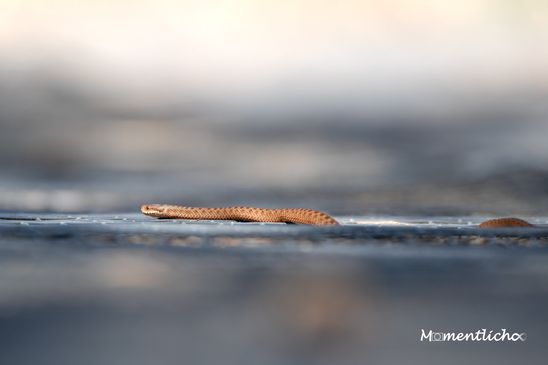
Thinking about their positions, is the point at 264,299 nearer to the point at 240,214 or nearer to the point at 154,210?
the point at 240,214

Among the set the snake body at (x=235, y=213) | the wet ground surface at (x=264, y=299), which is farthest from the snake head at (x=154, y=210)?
the wet ground surface at (x=264, y=299)

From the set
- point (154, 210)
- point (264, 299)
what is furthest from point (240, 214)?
point (264, 299)

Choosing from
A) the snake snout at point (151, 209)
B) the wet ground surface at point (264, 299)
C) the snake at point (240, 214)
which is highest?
the snake snout at point (151, 209)

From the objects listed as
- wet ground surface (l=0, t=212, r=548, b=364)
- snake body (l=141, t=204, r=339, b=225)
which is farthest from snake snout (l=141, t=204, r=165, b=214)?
wet ground surface (l=0, t=212, r=548, b=364)

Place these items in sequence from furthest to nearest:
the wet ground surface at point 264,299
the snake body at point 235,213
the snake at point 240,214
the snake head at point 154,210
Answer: the snake head at point 154,210, the snake body at point 235,213, the snake at point 240,214, the wet ground surface at point 264,299

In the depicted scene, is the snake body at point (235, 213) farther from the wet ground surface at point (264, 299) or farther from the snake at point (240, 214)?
the wet ground surface at point (264, 299)

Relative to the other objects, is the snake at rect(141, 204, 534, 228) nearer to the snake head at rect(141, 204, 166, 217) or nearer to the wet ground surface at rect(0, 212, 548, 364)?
the snake head at rect(141, 204, 166, 217)
